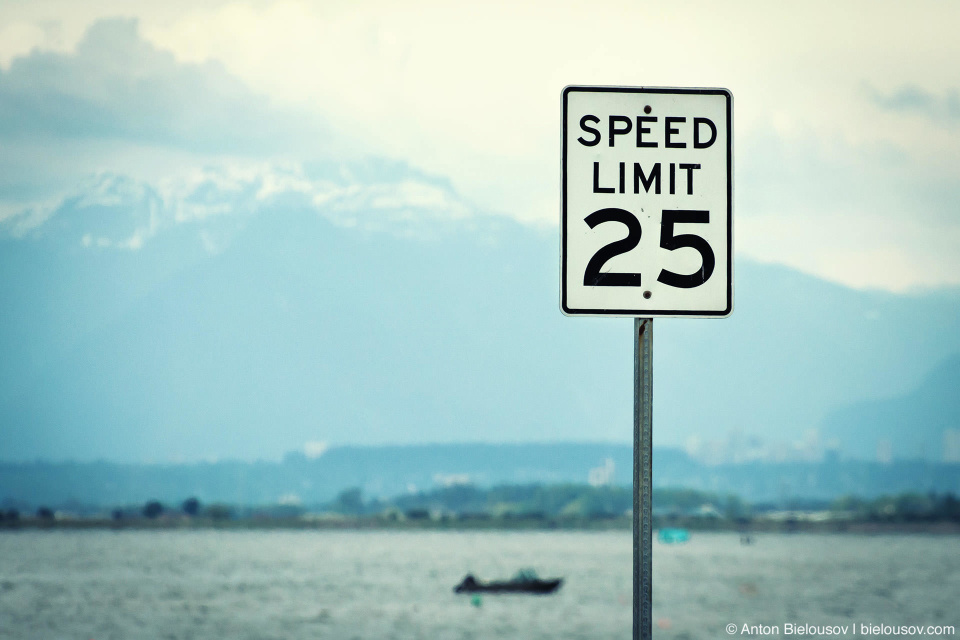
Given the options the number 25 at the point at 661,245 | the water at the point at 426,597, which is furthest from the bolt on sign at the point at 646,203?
the water at the point at 426,597

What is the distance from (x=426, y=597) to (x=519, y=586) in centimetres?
820

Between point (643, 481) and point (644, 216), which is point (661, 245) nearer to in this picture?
point (644, 216)

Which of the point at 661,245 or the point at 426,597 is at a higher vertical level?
the point at 661,245

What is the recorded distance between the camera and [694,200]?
4.51m

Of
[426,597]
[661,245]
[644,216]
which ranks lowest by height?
[426,597]

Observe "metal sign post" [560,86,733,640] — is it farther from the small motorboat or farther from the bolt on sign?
the small motorboat

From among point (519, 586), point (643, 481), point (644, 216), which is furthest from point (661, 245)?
point (519, 586)

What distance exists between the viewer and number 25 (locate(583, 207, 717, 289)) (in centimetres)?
446

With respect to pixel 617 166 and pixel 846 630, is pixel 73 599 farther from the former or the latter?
pixel 617 166

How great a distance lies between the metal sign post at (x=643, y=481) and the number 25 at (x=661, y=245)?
0.16 meters

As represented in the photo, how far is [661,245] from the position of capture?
447cm

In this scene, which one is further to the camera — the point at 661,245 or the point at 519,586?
the point at 519,586

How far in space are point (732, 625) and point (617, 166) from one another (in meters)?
90.9

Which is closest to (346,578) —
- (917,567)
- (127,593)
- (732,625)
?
(127,593)
